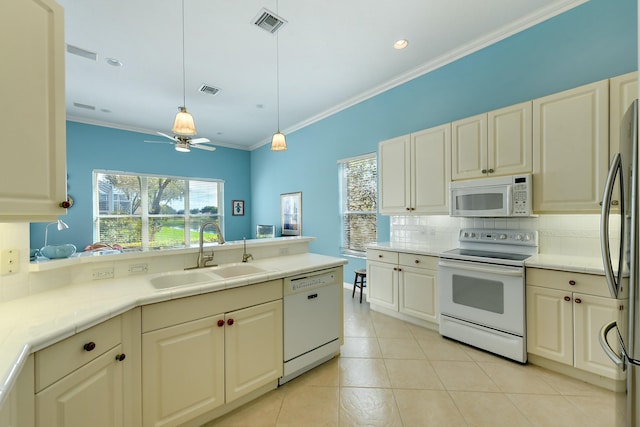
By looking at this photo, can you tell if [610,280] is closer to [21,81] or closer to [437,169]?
[437,169]

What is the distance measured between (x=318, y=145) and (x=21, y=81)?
4.31 m

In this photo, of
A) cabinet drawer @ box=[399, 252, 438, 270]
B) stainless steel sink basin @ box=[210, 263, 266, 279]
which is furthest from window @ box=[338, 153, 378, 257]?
stainless steel sink basin @ box=[210, 263, 266, 279]

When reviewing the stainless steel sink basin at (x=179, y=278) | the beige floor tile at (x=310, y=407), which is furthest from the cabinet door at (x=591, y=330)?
the stainless steel sink basin at (x=179, y=278)

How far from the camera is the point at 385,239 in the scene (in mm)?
3992

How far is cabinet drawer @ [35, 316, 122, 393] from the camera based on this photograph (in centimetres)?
100

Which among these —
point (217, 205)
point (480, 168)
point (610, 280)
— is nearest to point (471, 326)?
point (480, 168)

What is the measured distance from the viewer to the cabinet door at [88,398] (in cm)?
103

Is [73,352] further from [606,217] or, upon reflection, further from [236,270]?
[606,217]

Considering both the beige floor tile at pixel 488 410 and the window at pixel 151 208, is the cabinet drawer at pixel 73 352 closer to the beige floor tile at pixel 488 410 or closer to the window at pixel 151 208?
the beige floor tile at pixel 488 410

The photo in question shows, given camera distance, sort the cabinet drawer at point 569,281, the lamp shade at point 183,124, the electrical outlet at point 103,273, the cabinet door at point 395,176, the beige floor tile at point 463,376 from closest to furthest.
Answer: the electrical outlet at point 103,273
the cabinet drawer at point 569,281
the beige floor tile at point 463,376
the lamp shade at point 183,124
the cabinet door at point 395,176

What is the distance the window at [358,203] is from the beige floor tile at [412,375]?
81.7 inches

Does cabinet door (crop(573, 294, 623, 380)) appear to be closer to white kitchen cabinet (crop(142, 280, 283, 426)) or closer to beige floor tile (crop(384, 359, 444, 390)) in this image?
beige floor tile (crop(384, 359, 444, 390))

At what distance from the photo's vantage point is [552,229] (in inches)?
98.7

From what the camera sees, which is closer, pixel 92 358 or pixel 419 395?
pixel 92 358
